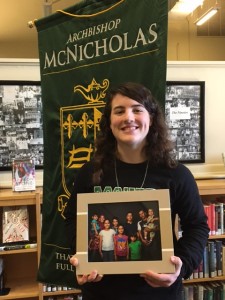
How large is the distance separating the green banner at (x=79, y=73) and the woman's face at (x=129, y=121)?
260mm

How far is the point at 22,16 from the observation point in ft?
16.7

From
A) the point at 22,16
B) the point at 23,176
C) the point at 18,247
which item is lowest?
the point at 18,247

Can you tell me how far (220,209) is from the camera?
271 cm

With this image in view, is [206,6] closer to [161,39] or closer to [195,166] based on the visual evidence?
[195,166]

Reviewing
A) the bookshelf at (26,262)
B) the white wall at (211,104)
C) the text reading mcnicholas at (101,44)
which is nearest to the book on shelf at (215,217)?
the white wall at (211,104)

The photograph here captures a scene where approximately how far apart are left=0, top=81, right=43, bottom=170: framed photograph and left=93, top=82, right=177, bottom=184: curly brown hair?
Result: 4.81ft

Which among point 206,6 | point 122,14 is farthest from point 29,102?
point 206,6

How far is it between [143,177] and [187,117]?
183 centimetres

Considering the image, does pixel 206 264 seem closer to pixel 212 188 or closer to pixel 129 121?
pixel 212 188

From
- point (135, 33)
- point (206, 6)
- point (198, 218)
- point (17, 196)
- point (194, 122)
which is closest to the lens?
point (198, 218)

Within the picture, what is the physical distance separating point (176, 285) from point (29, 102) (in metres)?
1.95

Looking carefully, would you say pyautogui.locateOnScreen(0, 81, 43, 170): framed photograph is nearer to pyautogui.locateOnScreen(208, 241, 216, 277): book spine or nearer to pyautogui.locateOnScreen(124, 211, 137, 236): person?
pyautogui.locateOnScreen(208, 241, 216, 277): book spine

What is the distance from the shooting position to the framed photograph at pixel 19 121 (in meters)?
2.69

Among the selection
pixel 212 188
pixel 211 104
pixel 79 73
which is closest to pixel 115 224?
pixel 79 73
